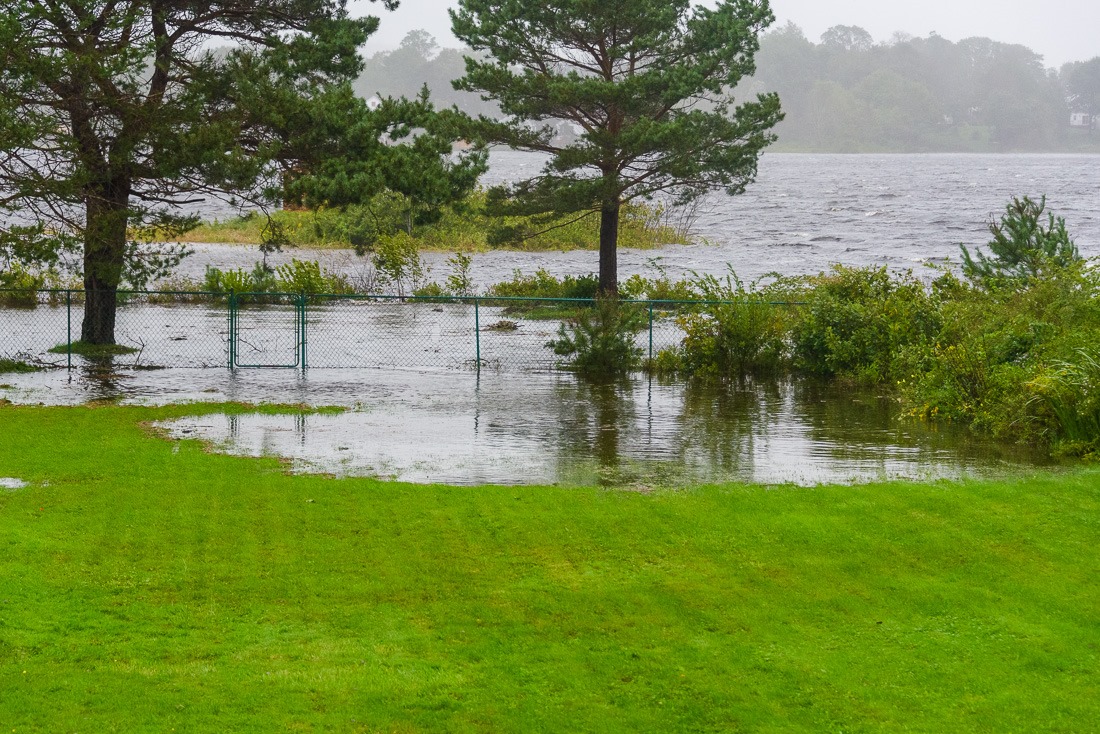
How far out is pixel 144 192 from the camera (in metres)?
21.6

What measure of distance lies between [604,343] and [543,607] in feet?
45.1

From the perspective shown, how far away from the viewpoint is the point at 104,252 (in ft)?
70.4

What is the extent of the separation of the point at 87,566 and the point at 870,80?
161485 mm

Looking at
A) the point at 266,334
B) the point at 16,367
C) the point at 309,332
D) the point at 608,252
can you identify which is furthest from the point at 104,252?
the point at 608,252

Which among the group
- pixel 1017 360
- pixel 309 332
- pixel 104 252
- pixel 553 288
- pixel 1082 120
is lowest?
pixel 1017 360

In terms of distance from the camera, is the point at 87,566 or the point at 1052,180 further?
the point at 1052,180

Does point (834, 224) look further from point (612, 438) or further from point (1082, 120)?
point (1082, 120)

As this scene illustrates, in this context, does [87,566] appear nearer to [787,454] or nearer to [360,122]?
[787,454]

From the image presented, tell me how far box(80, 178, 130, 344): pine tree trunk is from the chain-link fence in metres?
0.48

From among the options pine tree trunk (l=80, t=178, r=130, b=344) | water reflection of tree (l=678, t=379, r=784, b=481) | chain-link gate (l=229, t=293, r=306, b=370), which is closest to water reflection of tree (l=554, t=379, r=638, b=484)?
water reflection of tree (l=678, t=379, r=784, b=481)

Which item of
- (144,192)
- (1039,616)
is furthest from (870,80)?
(1039,616)

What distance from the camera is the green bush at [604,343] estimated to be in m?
21.0

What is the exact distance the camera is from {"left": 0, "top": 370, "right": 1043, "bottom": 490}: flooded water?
39.3 feet

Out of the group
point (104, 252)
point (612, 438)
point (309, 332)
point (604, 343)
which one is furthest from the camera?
point (309, 332)
